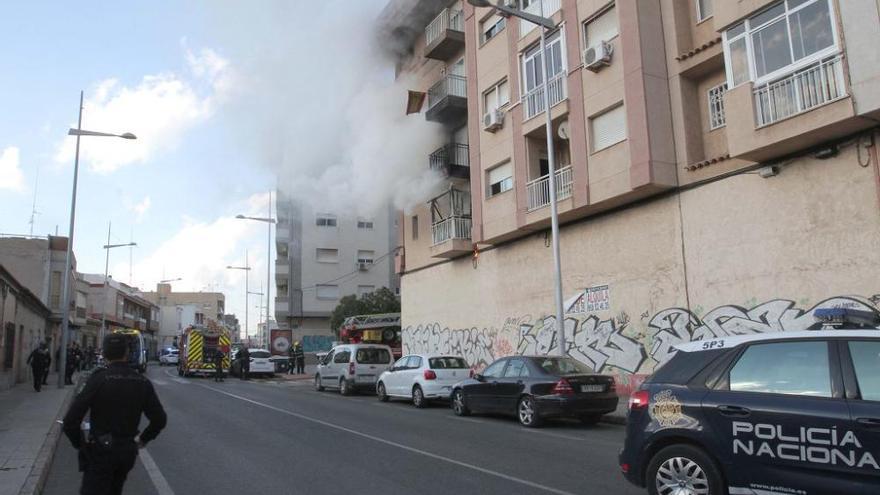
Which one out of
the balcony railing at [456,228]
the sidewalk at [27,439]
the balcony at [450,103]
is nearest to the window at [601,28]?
the balcony at [450,103]

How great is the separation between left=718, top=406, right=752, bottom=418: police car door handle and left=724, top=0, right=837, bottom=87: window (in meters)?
8.89

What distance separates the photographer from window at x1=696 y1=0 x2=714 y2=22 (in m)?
14.6

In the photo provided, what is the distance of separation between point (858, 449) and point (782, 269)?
→ 8863 millimetres

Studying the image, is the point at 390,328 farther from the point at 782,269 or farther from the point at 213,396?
the point at 782,269

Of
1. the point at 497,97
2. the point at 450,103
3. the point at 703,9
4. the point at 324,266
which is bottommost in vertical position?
the point at 324,266

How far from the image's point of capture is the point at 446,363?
52.4 feet

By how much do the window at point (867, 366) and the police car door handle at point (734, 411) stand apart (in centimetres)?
75

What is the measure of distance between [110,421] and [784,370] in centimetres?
462

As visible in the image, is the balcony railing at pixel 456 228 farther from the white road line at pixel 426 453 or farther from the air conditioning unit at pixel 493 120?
the white road line at pixel 426 453

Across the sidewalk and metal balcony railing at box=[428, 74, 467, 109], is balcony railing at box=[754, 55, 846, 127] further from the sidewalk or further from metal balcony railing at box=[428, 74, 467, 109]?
metal balcony railing at box=[428, 74, 467, 109]

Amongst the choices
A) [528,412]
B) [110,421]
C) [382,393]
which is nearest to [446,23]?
[382,393]

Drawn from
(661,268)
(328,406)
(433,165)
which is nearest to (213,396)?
(328,406)

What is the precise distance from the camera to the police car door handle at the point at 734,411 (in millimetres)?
4734

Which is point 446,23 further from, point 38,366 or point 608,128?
point 38,366
